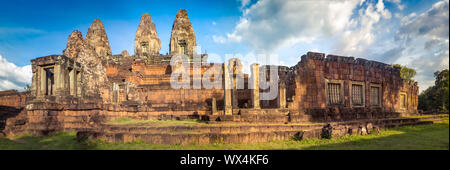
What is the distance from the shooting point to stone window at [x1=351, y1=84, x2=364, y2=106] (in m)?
12.4

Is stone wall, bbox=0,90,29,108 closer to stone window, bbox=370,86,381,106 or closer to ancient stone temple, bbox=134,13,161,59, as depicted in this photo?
ancient stone temple, bbox=134,13,161,59

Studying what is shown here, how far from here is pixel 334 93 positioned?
11625 mm

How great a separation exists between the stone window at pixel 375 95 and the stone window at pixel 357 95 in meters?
1.20

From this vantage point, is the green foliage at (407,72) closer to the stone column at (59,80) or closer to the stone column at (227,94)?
the stone column at (227,94)

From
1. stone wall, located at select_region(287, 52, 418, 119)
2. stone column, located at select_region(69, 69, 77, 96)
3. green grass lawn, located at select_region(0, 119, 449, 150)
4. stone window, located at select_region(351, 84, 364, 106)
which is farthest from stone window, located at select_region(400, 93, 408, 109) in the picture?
stone column, located at select_region(69, 69, 77, 96)

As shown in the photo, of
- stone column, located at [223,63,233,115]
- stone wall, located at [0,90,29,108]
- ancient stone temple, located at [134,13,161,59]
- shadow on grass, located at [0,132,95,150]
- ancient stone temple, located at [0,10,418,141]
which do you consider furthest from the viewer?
ancient stone temple, located at [134,13,161,59]

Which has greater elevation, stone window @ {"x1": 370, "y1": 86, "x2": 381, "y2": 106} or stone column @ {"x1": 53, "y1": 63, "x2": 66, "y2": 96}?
stone column @ {"x1": 53, "y1": 63, "x2": 66, "y2": 96}

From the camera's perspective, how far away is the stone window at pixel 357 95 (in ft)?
40.5

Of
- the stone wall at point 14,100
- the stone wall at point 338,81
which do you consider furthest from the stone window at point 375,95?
the stone wall at point 14,100

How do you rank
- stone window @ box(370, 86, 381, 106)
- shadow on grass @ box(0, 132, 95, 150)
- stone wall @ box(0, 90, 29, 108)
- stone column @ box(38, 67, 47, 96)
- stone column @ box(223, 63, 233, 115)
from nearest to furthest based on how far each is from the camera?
1. shadow on grass @ box(0, 132, 95, 150)
2. stone column @ box(223, 63, 233, 115)
3. stone column @ box(38, 67, 47, 96)
4. stone window @ box(370, 86, 381, 106)
5. stone wall @ box(0, 90, 29, 108)

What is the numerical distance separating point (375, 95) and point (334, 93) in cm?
419

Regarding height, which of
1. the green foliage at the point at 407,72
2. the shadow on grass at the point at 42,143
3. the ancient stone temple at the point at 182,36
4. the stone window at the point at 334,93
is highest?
the ancient stone temple at the point at 182,36

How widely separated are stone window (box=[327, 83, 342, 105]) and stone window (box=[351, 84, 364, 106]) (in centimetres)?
123
